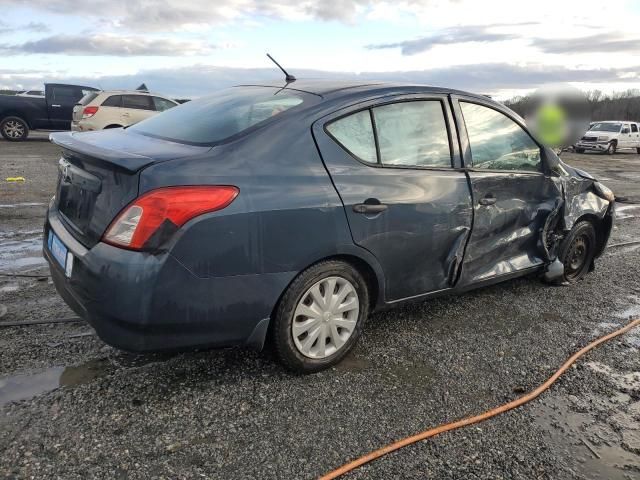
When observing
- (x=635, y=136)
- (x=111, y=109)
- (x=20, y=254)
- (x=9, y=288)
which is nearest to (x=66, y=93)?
(x=111, y=109)

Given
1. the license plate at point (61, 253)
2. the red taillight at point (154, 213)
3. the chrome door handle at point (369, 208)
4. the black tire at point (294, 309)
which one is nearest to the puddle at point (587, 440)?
the black tire at point (294, 309)

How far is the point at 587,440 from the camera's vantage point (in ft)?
8.44

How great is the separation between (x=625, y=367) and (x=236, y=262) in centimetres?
249

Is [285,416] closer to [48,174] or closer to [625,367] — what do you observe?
[625,367]

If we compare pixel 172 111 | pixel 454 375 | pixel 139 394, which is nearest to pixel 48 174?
pixel 172 111

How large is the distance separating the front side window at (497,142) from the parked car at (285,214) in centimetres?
2

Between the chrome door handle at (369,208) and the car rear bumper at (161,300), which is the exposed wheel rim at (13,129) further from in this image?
the chrome door handle at (369,208)

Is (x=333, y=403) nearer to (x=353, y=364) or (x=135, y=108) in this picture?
(x=353, y=364)

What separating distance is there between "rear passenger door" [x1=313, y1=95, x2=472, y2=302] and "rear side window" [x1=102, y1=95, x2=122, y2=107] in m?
12.5

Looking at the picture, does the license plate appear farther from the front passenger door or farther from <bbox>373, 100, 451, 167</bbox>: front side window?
the front passenger door

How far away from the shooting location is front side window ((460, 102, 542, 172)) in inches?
142

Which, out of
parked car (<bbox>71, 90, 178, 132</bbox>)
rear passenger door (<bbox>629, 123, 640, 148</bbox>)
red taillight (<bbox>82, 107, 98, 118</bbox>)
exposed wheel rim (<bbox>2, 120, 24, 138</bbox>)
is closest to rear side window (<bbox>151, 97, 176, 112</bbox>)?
parked car (<bbox>71, 90, 178, 132</bbox>)

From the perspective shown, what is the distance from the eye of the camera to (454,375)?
3.09 meters

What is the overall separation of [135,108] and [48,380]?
1281 cm
